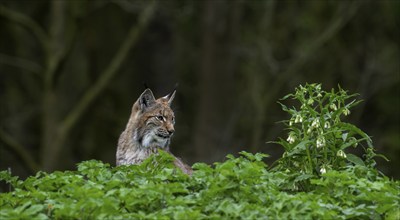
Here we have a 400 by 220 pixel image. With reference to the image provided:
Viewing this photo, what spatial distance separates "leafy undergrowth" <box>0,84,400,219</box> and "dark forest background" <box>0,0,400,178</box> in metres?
16.7

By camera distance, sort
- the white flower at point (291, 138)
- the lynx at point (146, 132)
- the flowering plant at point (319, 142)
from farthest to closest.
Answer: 1. the lynx at point (146, 132)
2. the white flower at point (291, 138)
3. the flowering plant at point (319, 142)

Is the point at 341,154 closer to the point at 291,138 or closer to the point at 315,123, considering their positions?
the point at 315,123

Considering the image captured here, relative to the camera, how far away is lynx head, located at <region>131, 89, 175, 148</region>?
13.7 m

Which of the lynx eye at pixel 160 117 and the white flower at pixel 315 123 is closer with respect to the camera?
the white flower at pixel 315 123

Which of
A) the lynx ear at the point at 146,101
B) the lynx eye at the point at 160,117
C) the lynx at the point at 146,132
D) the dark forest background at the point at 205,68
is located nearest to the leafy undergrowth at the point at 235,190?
the lynx at the point at 146,132

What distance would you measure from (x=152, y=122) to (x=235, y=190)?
23.2 feet

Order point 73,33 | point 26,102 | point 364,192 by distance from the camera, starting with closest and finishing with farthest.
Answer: point 364,192, point 73,33, point 26,102

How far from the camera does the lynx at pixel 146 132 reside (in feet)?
44.7

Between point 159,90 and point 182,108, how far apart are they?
5070 mm

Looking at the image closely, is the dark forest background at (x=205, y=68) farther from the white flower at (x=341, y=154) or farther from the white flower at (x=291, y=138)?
the white flower at (x=341, y=154)

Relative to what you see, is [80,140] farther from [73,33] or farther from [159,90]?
[73,33]

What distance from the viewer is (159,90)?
93.9 ft

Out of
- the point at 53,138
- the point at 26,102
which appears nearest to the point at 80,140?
the point at 26,102

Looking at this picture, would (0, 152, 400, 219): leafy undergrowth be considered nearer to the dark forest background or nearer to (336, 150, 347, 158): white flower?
(336, 150, 347, 158): white flower
